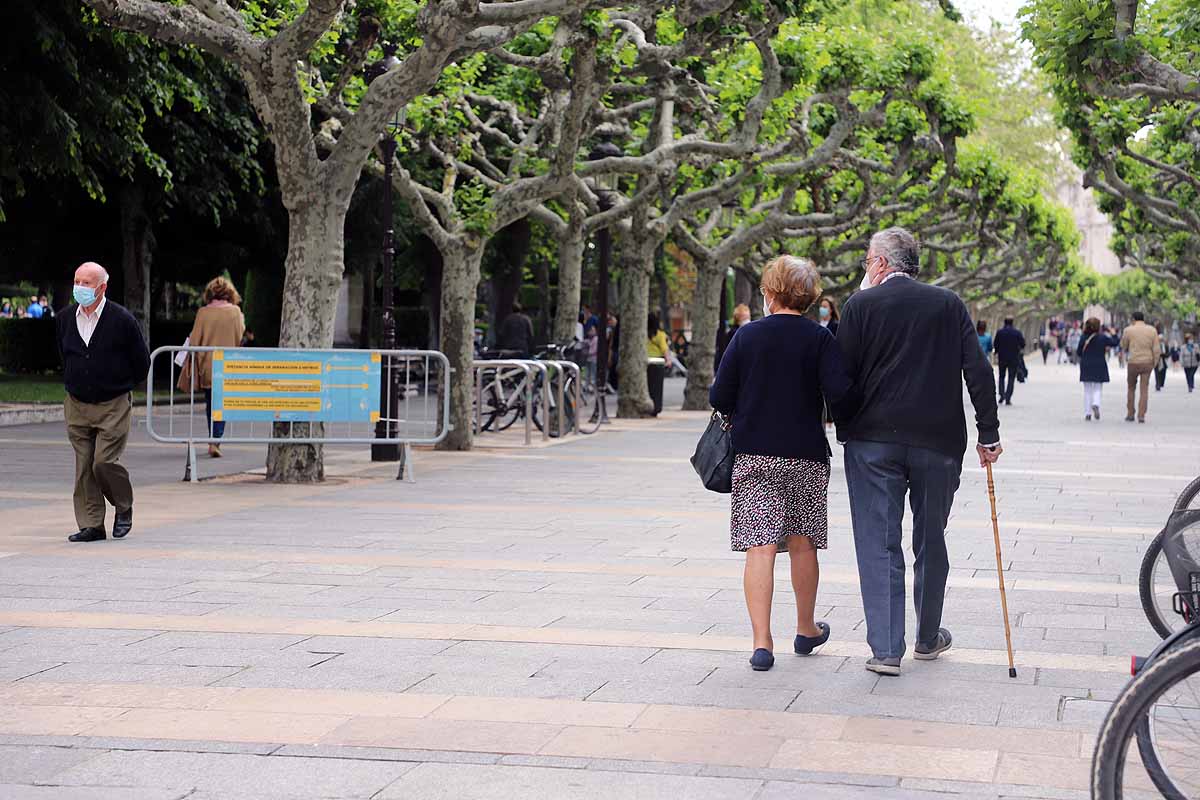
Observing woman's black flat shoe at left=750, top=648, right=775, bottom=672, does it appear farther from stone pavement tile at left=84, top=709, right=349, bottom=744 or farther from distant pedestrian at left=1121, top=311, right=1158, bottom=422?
distant pedestrian at left=1121, top=311, right=1158, bottom=422

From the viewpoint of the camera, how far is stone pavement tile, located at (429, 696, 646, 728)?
5.84 metres

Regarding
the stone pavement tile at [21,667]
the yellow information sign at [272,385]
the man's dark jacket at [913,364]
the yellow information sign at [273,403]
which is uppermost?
the man's dark jacket at [913,364]

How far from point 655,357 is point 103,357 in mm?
18106

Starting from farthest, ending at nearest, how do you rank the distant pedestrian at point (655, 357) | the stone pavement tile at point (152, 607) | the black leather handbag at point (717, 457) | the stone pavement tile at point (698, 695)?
the distant pedestrian at point (655, 357), the stone pavement tile at point (152, 607), the black leather handbag at point (717, 457), the stone pavement tile at point (698, 695)

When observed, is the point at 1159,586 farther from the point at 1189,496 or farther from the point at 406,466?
the point at 406,466

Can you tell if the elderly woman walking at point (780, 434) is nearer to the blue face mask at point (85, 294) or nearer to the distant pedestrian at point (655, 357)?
the blue face mask at point (85, 294)

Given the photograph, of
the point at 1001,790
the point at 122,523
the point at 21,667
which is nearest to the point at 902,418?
the point at 1001,790

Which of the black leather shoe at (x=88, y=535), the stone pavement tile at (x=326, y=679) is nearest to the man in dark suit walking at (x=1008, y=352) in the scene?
the black leather shoe at (x=88, y=535)

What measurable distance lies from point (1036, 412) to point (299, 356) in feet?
64.5

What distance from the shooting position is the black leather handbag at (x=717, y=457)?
7023mm

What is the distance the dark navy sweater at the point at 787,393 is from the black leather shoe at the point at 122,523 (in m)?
5.24

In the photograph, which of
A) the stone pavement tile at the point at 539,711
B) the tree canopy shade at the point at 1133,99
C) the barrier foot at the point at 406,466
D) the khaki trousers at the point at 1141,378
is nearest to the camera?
the stone pavement tile at the point at 539,711

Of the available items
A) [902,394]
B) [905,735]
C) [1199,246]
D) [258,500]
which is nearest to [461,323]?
[258,500]

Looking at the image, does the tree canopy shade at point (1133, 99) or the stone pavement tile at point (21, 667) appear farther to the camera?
the tree canopy shade at point (1133, 99)
